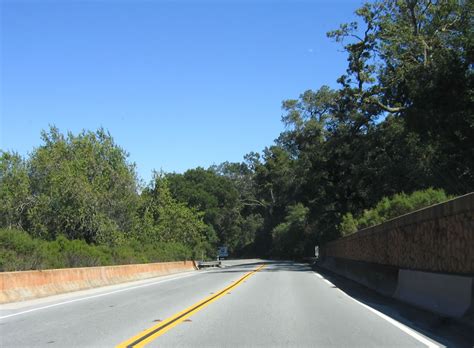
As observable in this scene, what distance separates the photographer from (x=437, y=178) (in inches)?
1271

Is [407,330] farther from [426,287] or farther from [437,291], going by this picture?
[426,287]

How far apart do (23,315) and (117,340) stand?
488 cm

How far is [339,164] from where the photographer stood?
48656 millimetres

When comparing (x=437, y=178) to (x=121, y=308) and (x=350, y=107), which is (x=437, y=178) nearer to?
(x=350, y=107)

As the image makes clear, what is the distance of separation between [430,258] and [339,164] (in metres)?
35.2

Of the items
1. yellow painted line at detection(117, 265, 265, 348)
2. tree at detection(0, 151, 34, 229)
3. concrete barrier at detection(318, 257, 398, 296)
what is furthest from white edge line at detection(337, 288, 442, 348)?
tree at detection(0, 151, 34, 229)

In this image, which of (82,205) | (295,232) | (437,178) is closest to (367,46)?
(437,178)

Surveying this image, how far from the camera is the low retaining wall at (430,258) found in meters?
10.9

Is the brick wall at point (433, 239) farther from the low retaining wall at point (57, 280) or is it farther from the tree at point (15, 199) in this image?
the tree at point (15, 199)

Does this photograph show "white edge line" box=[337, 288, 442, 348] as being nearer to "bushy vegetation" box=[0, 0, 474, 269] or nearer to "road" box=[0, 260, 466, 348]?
"road" box=[0, 260, 466, 348]

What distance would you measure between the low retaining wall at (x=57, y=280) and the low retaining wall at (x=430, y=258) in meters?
11.6

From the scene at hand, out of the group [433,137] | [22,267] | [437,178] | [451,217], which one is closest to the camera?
[451,217]

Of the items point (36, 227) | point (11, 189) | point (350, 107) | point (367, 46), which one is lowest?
A: point (36, 227)

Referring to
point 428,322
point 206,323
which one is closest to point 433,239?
point 428,322
